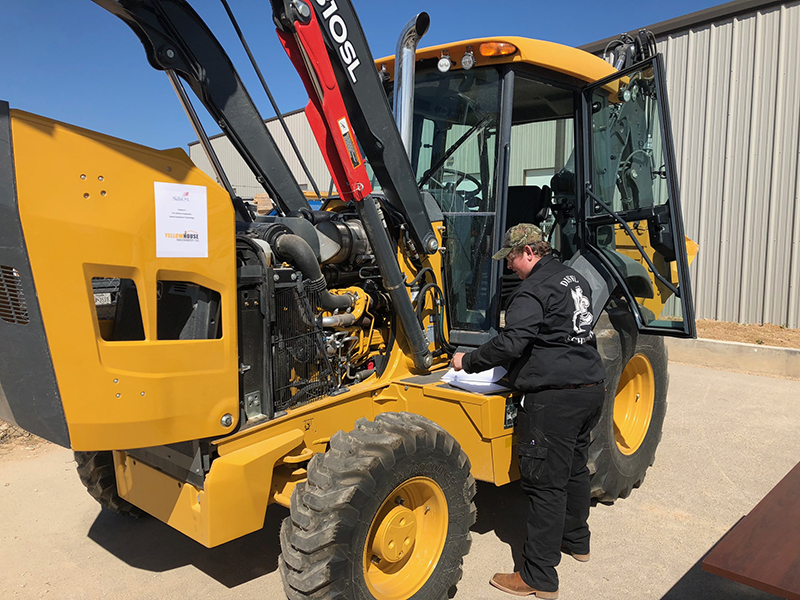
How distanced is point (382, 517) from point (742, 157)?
918cm

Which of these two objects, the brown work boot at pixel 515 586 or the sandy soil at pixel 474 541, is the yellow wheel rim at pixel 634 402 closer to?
the sandy soil at pixel 474 541

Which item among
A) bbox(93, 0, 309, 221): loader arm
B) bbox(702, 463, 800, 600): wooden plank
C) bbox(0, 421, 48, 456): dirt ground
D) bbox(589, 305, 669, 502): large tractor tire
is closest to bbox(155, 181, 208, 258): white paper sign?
bbox(93, 0, 309, 221): loader arm

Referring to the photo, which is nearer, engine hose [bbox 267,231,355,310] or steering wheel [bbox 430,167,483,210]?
engine hose [bbox 267,231,355,310]

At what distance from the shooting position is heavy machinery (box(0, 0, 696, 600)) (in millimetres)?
2105

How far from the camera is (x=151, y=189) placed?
2217 millimetres

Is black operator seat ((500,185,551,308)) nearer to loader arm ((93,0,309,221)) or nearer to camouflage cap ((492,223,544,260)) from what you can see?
camouflage cap ((492,223,544,260))

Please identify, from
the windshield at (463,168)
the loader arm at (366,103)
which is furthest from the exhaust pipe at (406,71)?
the windshield at (463,168)

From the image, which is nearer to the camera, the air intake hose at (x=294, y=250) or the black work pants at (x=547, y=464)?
the air intake hose at (x=294, y=250)

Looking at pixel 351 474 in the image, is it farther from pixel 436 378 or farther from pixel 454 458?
pixel 436 378

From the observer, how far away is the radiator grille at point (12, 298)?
2027 mm

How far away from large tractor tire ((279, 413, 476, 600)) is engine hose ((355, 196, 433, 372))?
1.70 feet

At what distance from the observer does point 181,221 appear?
7.54 feet

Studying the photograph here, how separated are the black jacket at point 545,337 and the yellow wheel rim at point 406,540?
698mm

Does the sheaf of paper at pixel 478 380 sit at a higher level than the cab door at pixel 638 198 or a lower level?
lower
